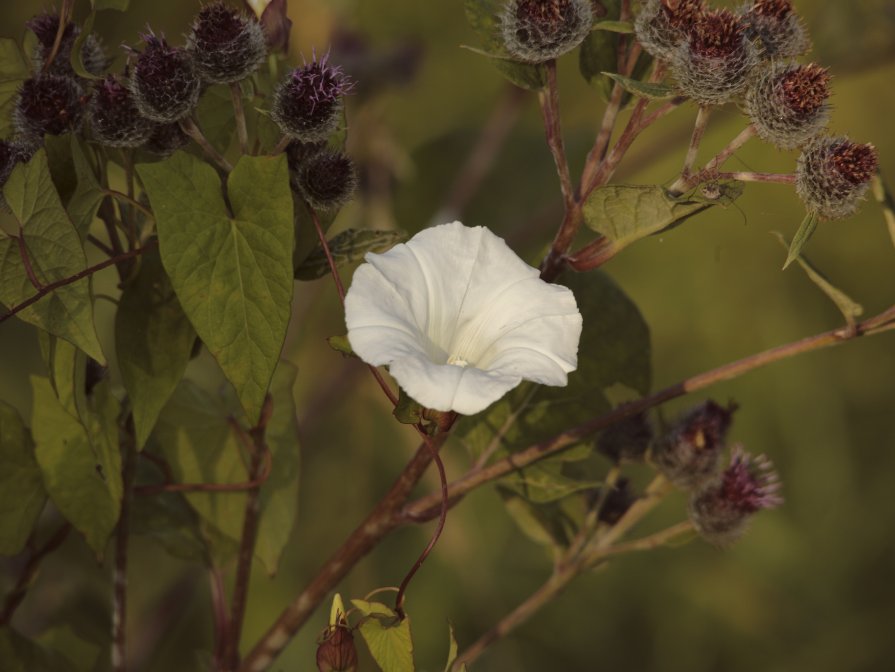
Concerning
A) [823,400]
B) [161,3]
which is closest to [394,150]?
[161,3]

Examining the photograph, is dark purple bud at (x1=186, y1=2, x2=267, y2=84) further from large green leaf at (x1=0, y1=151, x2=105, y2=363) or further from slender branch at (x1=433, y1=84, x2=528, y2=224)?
slender branch at (x1=433, y1=84, x2=528, y2=224)

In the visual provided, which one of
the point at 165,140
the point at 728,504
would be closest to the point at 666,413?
the point at 728,504

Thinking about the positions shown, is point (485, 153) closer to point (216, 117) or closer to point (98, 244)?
point (216, 117)

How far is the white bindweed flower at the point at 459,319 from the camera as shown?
702 millimetres

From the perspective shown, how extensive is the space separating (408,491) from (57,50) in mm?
466

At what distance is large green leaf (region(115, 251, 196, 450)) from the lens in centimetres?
81

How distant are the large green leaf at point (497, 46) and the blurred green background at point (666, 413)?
762 millimetres

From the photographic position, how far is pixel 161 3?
2.21 meters

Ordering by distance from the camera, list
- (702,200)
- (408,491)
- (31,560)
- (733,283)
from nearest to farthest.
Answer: (702,200) < (408,491) < (31,560) < (733,283)

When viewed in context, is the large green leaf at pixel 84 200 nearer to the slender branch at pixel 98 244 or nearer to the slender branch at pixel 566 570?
the slender branch at pixel 98 244

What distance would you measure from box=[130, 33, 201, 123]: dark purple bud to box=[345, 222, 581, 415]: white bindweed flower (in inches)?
7.1

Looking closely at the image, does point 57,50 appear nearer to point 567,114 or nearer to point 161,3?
point 161,3

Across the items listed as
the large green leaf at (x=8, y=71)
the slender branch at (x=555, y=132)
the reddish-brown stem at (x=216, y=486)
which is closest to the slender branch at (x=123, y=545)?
the reddish-brown stem at (x=216, y=486)

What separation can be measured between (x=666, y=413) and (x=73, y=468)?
5.33ft
